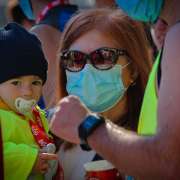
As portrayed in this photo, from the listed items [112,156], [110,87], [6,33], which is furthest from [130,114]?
[112,156]

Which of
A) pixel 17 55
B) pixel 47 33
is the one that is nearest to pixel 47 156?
pixel 17 55

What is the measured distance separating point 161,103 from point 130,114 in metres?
1.17

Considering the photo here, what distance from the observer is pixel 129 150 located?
1.96 meters

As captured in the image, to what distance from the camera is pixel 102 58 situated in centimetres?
320

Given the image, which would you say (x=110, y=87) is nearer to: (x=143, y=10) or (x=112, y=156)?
(x=143, y=10)

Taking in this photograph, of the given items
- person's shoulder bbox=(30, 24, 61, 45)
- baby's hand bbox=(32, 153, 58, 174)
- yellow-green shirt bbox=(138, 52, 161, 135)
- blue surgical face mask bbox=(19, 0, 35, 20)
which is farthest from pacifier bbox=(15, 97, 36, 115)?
blue surgical face mask bbox=(19, 0, 35, 20)

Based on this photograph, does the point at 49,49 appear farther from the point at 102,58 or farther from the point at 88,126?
the point at 88,126

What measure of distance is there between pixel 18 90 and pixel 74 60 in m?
0.37

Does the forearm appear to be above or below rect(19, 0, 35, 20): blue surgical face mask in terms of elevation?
below

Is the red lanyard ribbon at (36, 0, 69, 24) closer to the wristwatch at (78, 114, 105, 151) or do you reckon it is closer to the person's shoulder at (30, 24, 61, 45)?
the person's shoulder at (30, 24, 61, 45)

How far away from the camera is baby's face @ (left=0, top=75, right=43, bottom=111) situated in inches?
118

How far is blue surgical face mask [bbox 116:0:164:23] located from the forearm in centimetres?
47

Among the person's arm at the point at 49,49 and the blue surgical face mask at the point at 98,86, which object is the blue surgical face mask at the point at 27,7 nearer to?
the person's arm at the point at 49,49

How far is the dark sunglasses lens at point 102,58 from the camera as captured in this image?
3.19 m
